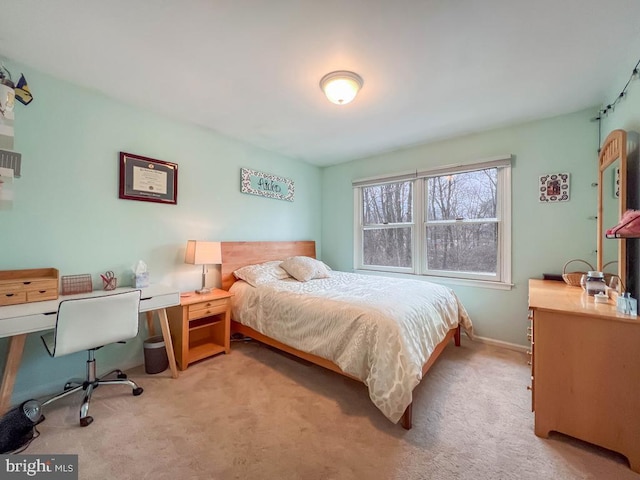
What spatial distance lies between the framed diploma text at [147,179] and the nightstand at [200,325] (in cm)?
106

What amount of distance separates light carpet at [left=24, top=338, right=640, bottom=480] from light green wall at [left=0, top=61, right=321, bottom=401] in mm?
803

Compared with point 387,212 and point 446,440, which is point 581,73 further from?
point 446,440

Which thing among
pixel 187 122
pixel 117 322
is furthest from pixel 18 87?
pixel 117 322

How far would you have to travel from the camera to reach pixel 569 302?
166 cm

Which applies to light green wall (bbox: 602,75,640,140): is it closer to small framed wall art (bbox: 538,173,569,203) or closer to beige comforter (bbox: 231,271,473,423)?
small framed wall art (bbox: 538,173,569,203)

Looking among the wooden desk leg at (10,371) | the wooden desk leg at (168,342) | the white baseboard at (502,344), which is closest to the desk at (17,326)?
the wooden desk leg at (10,371)

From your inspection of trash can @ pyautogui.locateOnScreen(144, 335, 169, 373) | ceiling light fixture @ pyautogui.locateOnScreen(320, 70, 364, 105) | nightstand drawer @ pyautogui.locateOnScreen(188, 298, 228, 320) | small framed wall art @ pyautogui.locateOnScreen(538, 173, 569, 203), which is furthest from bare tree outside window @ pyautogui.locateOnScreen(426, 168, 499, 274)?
trash can @ pyautogui.locateOnScreen(144, 335, 169, 373)

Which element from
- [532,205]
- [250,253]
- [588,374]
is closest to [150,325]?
[250,253]

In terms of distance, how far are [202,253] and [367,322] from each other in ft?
5.94

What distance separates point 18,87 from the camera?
73.6 inches

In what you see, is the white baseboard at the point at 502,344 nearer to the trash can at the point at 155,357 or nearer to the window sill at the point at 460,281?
the window sill at the point at 460,281

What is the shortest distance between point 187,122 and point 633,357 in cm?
394

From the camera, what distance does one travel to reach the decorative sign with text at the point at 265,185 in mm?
3350

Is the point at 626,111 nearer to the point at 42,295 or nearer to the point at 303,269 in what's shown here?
the point at 303,269
